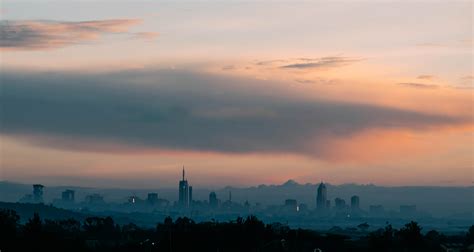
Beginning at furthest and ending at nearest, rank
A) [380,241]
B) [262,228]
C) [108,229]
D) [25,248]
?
[108,229] < [262,228] < [380,241] < [25,248]

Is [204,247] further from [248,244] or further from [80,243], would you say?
[80,243]

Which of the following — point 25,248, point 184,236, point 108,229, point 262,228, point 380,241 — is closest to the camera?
point 25,248

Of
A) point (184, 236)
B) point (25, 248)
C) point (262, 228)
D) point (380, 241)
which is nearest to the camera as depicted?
point (25, 248)

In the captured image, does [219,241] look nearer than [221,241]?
Yes

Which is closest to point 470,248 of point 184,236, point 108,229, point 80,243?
point 184,236

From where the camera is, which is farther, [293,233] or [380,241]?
[293,233]

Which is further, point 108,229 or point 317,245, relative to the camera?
point 108,229

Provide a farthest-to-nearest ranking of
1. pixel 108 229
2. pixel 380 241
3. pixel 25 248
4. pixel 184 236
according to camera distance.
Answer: pixel 108 229, pixel 184 236, pixel 380 241, pixel 25 248

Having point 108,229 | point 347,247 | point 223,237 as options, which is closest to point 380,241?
point 347,247

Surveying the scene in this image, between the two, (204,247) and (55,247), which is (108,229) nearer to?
(204,247)
